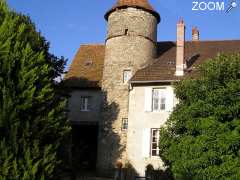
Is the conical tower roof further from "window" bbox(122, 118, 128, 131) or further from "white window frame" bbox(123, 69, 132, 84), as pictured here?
"window" bbox(122, 118, 128, 131)

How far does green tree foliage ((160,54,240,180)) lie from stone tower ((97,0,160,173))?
9251 mm

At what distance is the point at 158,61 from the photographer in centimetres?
3112

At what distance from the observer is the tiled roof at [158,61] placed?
29.3 meters

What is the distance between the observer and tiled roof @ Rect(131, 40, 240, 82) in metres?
29.1

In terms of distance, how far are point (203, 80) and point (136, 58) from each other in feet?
36.5

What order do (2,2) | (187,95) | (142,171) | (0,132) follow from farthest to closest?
1. (142,171)
2. (187,95)
3. (2,2)
4. (0,132)

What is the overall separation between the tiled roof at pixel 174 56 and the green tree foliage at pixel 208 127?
744 centimetres

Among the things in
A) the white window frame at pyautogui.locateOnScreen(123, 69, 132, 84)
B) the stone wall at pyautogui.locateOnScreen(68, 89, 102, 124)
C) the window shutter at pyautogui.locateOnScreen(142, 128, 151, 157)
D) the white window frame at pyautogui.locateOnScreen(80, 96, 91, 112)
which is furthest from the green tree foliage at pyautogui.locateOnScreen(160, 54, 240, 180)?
the white window frame at pyautogui.locateOnScreen(80, 96, 91, 112)

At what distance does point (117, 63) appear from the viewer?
101 feet

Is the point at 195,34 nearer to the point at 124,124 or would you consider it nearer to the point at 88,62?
the point at 88,62

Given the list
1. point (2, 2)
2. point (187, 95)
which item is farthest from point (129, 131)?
point (2, 2)

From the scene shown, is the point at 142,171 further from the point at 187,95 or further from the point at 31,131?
the point at 31,131

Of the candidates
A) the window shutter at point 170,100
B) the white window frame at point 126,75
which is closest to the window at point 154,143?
the window shutter at point 170,100

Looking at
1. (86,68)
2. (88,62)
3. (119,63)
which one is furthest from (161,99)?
(88,62)
